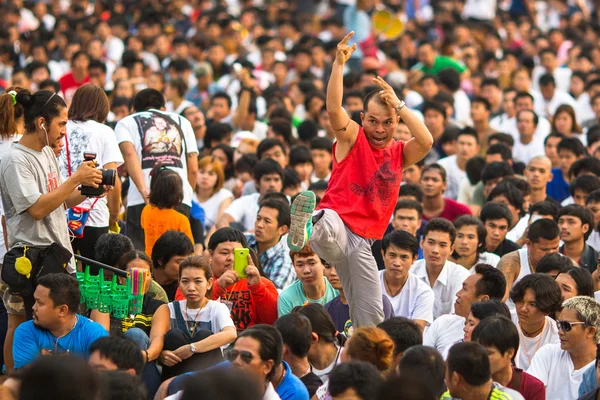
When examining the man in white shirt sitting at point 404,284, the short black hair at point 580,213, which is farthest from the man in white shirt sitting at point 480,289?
the short black hair at point 580,213

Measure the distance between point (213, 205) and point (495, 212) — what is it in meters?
3.03

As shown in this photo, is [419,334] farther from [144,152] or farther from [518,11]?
[518,11]

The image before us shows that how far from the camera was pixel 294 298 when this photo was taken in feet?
27.7

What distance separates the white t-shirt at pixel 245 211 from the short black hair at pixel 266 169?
256 millimetres

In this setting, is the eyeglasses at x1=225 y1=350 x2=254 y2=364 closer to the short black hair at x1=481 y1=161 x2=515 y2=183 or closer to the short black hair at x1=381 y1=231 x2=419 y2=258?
the short black hair at x1=381 y1=231 x2=419 y2=258

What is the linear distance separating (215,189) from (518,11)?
1466 cm

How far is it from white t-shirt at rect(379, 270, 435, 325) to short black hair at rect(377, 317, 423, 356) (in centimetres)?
169

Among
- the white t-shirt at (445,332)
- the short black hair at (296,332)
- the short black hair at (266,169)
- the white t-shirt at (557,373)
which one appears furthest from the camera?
the short black hair at (266,169)

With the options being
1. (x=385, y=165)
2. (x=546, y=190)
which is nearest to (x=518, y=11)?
(x=546, y=190)

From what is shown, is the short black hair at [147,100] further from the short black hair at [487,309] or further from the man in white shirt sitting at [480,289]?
the short black hair at [487,309]

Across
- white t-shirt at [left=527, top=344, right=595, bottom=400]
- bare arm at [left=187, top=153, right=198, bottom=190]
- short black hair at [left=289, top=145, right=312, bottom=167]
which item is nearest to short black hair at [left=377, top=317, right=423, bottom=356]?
white t-shirt at [left=527, top=344, right=595, bottom=400]

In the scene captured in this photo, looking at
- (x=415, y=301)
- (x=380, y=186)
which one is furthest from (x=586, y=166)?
(x=380, y=186)

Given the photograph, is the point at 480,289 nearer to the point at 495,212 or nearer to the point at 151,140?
the point at 495,212

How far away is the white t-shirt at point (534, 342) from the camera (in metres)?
7.82
